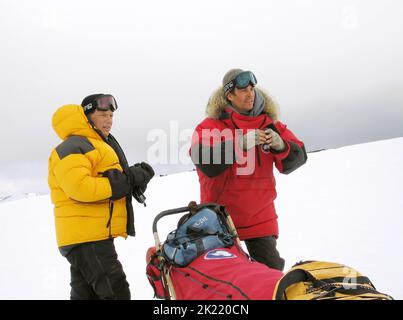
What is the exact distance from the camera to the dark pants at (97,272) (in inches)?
97.5

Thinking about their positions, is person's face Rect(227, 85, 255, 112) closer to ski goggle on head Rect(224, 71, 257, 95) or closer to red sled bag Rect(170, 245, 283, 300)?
ski goggle on head Rect(224, 71, 257, 95)

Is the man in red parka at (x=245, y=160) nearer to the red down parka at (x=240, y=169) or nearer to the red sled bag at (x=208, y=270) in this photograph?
the red down parka at (x=240, y=169)

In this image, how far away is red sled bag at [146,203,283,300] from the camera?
69.4 inches

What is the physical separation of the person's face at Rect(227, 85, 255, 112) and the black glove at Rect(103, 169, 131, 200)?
40.4 inches

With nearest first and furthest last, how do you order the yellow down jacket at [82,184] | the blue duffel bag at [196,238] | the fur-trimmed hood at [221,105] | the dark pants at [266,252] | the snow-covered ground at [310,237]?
the blue duffel bag at [196,238]
the yellow down jacket at [82,184]
the dark pants at [266,252]
the fur-trimmed hood at [221,105]
the snow-covered ground at [310,237]

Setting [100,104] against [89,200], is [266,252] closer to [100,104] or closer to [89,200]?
[89,200]

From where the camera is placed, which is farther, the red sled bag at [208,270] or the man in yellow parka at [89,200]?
the man in yellow parka at [89,200]

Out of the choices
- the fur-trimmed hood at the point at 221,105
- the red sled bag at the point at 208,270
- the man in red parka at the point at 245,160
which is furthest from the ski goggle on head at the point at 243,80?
the red sled bag at the point at 208,270

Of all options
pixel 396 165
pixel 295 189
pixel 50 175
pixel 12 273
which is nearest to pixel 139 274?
pixel 12 273

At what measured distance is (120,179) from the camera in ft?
8.42

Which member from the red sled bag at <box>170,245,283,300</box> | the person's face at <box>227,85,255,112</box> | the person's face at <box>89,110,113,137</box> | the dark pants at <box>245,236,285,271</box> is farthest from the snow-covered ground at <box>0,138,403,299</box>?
the person's face at <box>227,85,255,112</box>

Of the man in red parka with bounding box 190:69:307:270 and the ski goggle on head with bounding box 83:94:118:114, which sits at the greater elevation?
the ski goggle on head with bounding box 83:94:118:114

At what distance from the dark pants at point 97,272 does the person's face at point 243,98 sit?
140 cm
